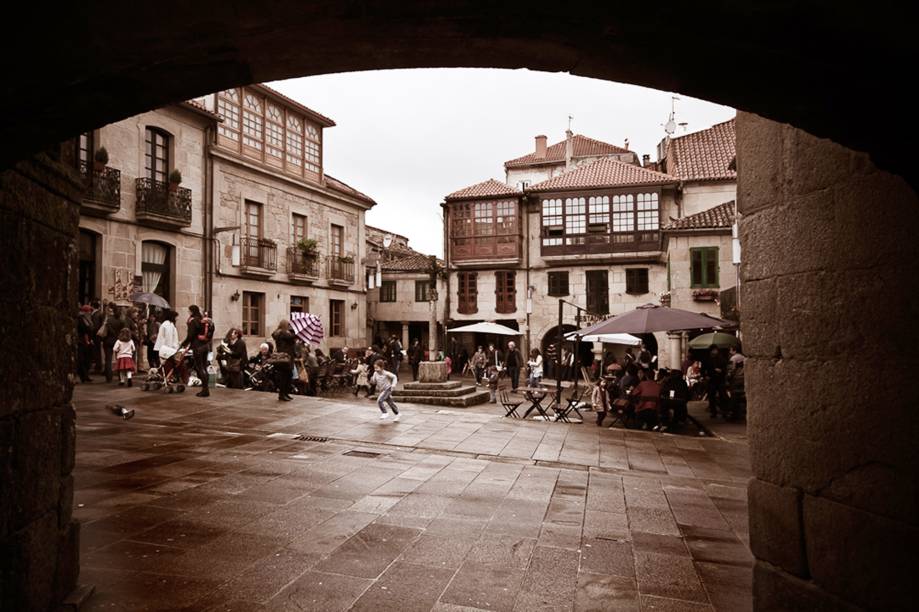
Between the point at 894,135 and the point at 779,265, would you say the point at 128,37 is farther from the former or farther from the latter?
the point at 779,265

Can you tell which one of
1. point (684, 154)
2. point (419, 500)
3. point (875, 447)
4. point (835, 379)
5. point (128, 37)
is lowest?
point (419, 500)

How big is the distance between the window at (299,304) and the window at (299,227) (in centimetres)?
231

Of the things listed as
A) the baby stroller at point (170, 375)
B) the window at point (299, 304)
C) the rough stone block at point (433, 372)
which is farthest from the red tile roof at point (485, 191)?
the baby stroller at point (170, 375)

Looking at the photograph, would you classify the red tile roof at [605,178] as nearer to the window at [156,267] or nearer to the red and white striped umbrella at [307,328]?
the red and white striped umbrella at [307,328]

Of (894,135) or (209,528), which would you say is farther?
(209,528)

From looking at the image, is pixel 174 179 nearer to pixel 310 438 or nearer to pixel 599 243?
pixel 310 438

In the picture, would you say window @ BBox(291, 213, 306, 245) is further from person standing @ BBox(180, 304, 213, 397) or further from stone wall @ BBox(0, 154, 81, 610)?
stone wall @ BBox(0, 154, 81, 610)

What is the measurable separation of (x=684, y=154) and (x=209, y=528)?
2831 centimetres

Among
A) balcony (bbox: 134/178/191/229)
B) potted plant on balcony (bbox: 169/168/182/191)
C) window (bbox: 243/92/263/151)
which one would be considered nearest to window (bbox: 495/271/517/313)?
window (bbox: 243/92/263/151)

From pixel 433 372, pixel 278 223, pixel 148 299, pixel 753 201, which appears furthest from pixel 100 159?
pixel 753 201

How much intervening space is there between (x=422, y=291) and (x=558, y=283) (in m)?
8.66

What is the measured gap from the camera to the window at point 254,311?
22000mm

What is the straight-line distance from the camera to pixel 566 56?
2.07m

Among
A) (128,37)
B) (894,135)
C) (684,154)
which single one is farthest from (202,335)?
(684,154)
